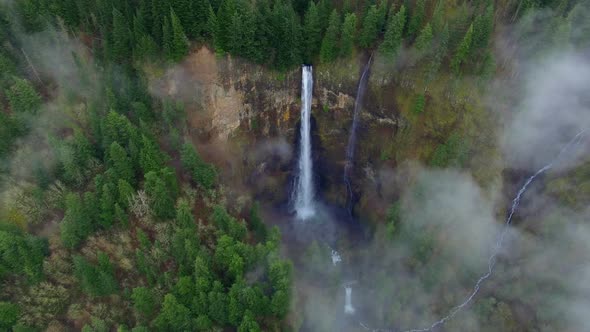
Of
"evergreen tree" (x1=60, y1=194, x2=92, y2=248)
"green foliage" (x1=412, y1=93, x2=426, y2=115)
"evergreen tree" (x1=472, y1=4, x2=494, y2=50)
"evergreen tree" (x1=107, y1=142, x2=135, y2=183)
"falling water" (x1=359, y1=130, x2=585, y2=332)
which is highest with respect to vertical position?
"evergreen tree" (x1=472, y1=4, x2=494, y2=50)

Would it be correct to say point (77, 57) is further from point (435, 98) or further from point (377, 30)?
point (435, 98)

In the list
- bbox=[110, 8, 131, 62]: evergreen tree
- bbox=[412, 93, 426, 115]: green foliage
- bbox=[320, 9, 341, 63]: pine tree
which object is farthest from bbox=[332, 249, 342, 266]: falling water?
bbox=[110, 8, 131, 62]: evergreen tree

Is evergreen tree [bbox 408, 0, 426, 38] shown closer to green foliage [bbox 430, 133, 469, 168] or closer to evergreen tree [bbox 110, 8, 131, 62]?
green foliage [bbox 430, 133, 469, 168]

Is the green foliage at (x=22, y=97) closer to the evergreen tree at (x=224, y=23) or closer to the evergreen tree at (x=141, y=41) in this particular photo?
the evergreen tree at (x=141, y=41)

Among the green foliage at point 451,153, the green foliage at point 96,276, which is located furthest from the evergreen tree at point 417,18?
the green foliage at point 96,276

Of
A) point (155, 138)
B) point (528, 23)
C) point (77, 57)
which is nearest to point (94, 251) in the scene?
point (155, 138)

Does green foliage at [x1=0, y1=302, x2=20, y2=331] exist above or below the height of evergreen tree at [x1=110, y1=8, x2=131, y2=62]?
below
